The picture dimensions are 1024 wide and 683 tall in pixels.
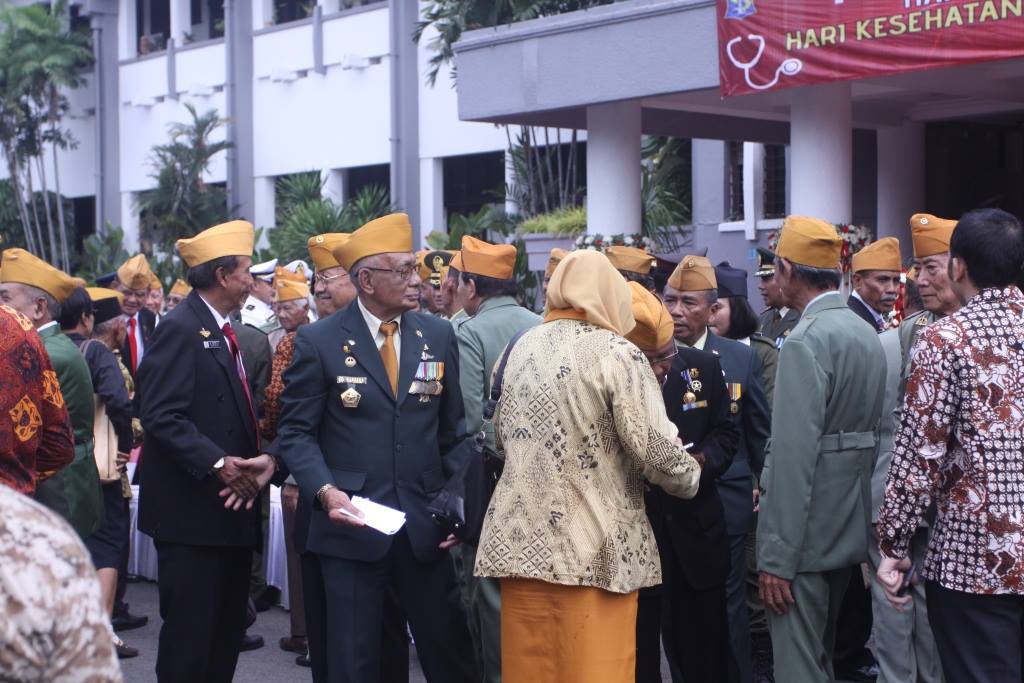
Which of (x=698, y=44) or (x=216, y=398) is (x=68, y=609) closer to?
(x=216, y=398)

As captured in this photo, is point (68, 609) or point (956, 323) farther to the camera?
point (956, 323)

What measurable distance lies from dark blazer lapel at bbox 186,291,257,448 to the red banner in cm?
628

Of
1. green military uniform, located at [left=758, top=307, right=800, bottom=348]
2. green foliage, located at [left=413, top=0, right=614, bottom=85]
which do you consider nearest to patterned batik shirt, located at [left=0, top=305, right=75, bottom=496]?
green military uniform, located at [left=758, top=307, right=800, bottom=348]

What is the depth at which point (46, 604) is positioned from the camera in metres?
2.01

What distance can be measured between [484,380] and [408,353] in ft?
3.59

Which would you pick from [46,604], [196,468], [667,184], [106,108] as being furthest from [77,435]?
[106,108]

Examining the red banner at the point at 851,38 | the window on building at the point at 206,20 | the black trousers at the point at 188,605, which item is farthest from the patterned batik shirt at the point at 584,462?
the window on building at the point at 206,20

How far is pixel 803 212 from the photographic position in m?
11.9

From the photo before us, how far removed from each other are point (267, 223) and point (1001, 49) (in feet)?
60.7

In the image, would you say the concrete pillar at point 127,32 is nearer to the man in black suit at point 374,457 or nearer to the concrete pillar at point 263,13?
the concrete pillar at point 263,13

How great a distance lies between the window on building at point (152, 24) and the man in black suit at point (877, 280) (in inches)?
920

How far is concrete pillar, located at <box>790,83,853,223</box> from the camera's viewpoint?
11727 mm

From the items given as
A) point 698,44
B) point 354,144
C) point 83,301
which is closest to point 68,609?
point 83,301

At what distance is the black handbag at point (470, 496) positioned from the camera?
16.0 ft
